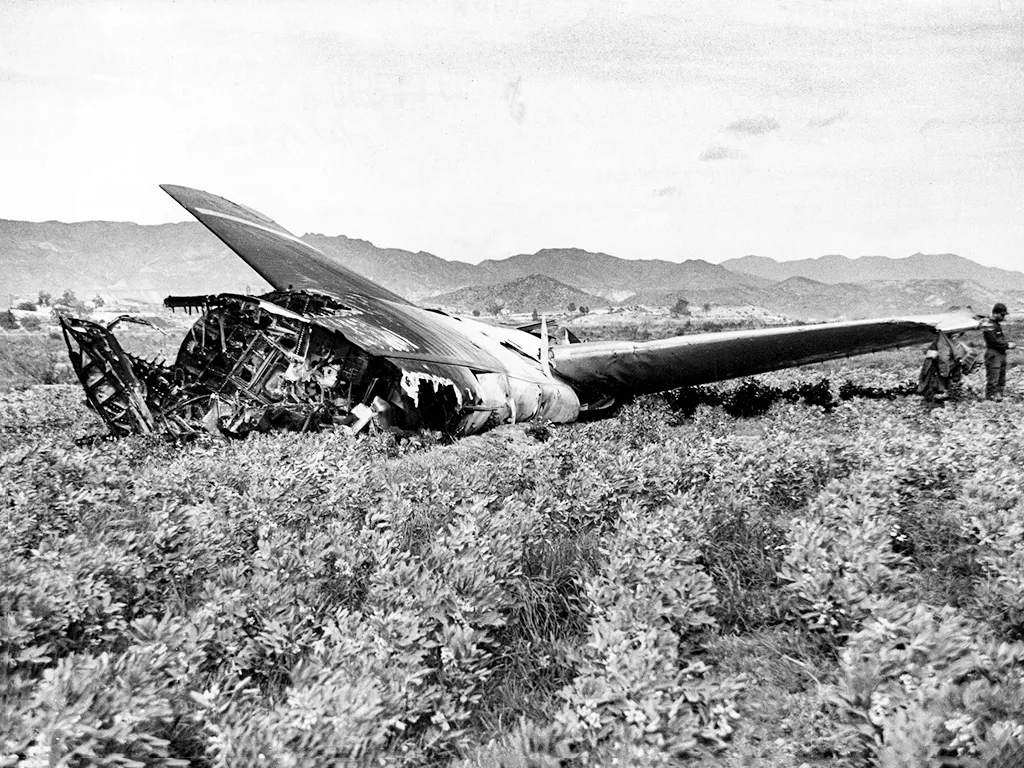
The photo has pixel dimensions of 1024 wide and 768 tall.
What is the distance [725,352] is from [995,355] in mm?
6234

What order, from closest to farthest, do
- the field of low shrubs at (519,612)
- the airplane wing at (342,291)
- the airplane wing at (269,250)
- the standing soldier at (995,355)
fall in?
1. the field of low shrubs at (519,612)
2. the airplane wing at (342,291)
3. the airplane wing at (269,250)
4. the standing soldier at (995,355)

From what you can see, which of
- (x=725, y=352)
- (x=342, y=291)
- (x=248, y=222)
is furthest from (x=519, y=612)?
(x=248, y=222)

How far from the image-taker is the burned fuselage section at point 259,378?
1078cm

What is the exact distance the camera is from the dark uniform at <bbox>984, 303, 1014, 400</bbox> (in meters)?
15.8

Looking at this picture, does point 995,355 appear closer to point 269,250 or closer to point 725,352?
point 725,352

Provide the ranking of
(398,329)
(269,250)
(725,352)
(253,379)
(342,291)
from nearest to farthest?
(253,379) → (398,329) → (342,291) → (725,352) → (269,250)

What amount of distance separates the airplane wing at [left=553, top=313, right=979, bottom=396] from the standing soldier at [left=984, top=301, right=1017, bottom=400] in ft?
1.84

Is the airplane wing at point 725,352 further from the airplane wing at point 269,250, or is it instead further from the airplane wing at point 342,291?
the airplane wing at point 269,250

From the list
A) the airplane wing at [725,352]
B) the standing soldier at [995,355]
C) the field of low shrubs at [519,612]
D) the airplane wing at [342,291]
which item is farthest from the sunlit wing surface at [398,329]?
the standing soldier at [995,355]

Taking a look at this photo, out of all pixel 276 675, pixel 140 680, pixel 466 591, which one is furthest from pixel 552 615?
pixel 140 680

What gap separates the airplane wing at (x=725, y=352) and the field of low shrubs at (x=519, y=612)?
859 centimetres

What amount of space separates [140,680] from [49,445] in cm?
657

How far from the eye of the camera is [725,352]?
16.8m

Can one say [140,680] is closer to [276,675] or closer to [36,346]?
[276,675]
